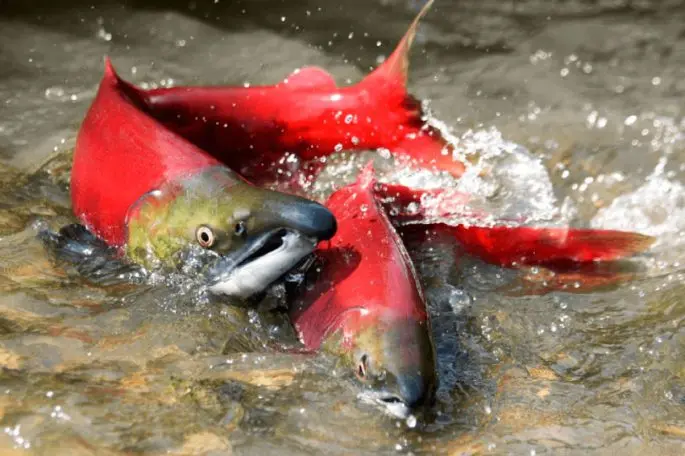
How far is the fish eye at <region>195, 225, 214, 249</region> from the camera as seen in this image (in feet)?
12.1

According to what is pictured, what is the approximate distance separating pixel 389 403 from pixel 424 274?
3.65ft

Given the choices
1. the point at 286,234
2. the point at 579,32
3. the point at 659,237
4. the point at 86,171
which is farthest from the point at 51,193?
the point at 579,32

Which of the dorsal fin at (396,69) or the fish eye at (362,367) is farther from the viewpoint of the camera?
the dorsal fin at (396,69)

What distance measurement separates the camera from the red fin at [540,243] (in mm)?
4320

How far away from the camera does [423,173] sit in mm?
4844

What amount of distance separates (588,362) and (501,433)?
676 millimetres

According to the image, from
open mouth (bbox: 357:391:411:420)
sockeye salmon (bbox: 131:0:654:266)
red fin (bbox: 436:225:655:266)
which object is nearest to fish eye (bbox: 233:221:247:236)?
open mouth (bbox: 357:391:411:420)

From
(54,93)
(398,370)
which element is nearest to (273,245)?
(398,370)

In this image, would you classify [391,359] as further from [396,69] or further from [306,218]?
[396,69]

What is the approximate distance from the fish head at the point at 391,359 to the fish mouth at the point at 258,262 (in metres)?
0.36

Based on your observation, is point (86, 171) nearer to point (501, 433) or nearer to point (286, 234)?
point (286, 234)

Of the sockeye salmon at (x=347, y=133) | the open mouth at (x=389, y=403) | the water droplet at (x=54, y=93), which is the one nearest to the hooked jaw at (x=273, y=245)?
the open mouth at (x=389, y=403)

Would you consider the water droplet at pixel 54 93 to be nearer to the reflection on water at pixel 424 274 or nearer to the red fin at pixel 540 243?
the reflection on water at pixel 424 274

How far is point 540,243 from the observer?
4.33m
